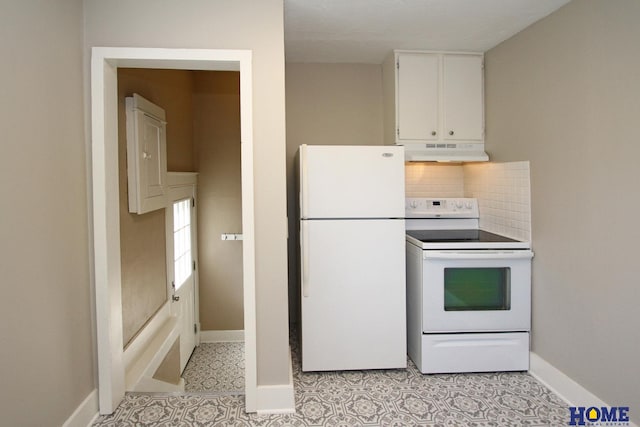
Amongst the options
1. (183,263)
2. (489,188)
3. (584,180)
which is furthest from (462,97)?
(183,263)

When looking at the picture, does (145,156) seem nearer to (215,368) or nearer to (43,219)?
(43,219)

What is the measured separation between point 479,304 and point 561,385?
0.64m

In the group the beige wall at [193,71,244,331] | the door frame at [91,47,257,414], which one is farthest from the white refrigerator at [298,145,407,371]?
the beige wall at [193,71,244,331]

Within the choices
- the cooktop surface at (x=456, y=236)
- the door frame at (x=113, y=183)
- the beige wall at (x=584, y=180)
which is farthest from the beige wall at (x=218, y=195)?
the beige wall at (x=584, y=180)

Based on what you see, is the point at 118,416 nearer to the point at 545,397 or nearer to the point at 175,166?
the point at 175,166

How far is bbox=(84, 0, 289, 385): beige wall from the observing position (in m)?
2.22

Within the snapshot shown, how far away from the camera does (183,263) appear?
3.86 metres

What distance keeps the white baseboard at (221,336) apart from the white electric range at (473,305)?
2.18 meters

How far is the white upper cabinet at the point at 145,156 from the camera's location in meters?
2.61

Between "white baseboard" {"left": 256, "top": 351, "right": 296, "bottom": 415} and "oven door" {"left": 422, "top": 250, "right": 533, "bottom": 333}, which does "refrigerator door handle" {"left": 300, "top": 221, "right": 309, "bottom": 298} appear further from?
"oven door" {"left": 422, "top": 250, "right": 533, "bottom": 333}

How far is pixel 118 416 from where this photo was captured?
2275 mm

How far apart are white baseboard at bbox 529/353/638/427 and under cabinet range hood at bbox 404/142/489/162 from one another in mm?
1477

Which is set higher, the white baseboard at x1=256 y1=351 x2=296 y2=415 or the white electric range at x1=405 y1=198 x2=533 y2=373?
the white electric range at x1=405 y1=198 x2=533 y2=373

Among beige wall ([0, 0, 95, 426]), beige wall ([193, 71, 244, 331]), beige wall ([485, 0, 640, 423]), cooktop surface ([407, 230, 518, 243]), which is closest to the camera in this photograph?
beige wall ([0, 0, 95, 426])
